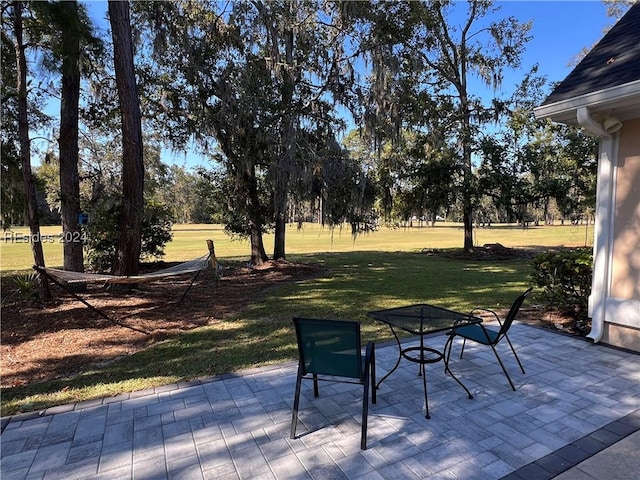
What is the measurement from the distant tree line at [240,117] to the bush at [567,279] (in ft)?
14.8

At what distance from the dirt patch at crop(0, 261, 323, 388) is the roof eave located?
15.3 ft

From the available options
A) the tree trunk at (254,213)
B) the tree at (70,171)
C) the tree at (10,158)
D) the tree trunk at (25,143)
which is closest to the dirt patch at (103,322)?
the tree at (70,171)

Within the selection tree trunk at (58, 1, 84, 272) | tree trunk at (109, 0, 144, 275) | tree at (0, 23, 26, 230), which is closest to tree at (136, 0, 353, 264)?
tree trunk at (109, 0, 144, 275)

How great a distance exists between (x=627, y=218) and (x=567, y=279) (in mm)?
1344

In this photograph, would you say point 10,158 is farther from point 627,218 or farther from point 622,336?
point 622,336

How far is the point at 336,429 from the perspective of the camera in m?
2.24

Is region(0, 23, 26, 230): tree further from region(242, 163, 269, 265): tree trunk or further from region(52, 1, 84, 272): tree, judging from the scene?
region(242, 163, 269, 265): tree trunk

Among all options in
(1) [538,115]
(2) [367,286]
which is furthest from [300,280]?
(1) [538,115]

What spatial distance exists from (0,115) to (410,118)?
10.5 metres

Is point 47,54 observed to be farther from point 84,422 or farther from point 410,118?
point 410,118

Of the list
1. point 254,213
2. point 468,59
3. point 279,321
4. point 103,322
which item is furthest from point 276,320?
point 468,59

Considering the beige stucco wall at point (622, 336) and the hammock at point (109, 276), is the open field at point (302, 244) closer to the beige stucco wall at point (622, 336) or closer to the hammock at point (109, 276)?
the hammock at point (109, 276)

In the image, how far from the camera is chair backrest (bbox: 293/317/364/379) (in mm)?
2066

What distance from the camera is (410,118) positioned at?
12148 mm
